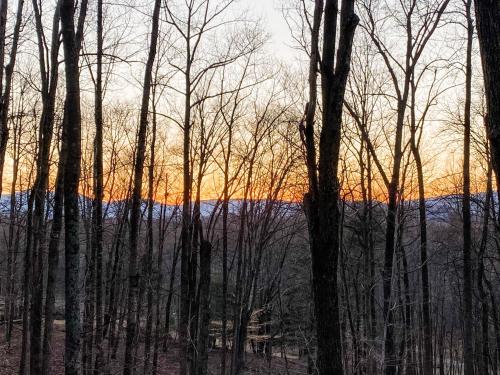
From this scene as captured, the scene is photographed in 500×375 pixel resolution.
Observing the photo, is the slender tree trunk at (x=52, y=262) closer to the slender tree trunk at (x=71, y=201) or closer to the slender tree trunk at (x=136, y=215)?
the slender tree trunk at (x=136, y=215)

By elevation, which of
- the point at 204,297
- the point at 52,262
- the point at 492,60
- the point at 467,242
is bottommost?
the point at 204,297

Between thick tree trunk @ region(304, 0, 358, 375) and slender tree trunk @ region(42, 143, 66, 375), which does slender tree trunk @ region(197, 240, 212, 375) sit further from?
thick tree trunk @ region(304, 0, 358, 375)

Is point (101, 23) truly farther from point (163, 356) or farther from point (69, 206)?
point (163, 356)

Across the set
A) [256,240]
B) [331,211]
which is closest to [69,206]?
[331,211]

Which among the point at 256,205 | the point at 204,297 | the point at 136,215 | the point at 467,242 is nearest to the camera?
the point at 136,215

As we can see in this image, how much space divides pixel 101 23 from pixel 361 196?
888 cm

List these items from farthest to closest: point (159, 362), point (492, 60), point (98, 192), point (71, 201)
Answer: 1. point (159, 362)
2. point (98, 192)
3. point (71, 201)
4. point (492, 60)

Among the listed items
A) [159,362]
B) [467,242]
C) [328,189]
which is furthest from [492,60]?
[159,362]

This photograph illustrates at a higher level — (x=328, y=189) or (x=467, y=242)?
(x=328, y=189)

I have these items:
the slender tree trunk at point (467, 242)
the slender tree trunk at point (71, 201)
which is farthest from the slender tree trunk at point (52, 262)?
the slender tree trunk at point (467, 242)

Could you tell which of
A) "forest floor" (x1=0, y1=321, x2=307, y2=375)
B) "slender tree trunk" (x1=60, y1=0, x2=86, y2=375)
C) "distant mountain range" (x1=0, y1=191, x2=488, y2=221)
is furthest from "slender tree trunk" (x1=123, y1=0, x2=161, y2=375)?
"distant mountain range" (x1=0, y1=191, x2=488, y2=221)

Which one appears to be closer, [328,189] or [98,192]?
[328,189]

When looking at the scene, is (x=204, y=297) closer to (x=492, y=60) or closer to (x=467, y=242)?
(x=467, y=242)

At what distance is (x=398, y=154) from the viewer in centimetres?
1182
